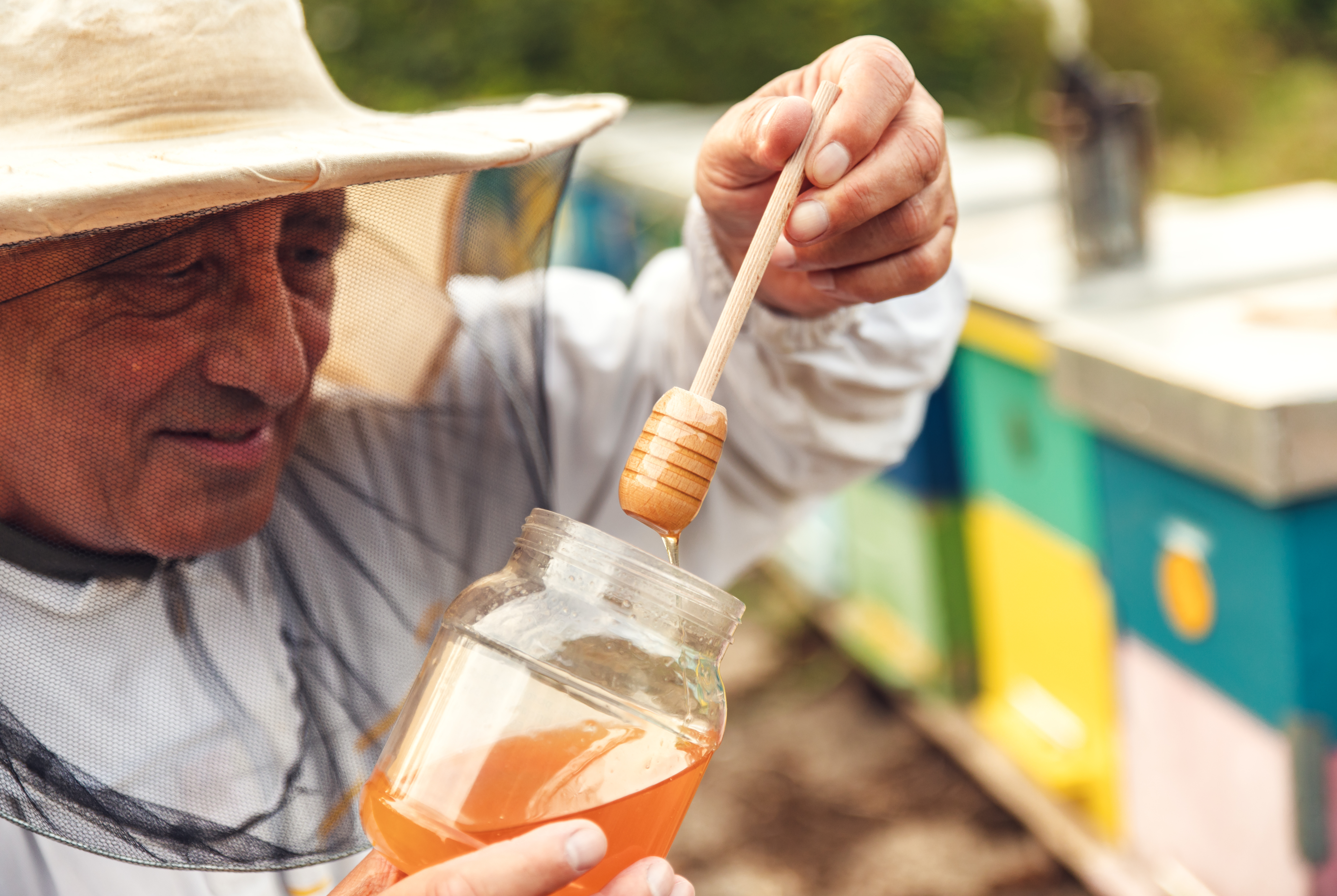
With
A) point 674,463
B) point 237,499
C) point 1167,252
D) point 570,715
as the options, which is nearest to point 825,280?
point 674,463

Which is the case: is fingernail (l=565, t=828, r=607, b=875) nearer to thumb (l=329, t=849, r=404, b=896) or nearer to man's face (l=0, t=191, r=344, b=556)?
thumb (l=329, t=849, r=404, b=896)

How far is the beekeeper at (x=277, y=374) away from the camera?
0.85m

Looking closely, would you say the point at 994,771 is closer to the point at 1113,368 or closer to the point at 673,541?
the point at 1113,368

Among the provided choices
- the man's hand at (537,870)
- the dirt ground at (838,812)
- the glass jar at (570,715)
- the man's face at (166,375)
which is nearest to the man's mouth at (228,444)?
the man's face at (166,375)

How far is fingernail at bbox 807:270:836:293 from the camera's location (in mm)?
957

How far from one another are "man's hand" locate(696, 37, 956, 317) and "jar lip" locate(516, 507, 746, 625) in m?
0.25

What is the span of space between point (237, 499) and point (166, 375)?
0.13m

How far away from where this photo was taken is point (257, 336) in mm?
914

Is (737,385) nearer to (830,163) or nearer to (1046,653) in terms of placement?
(830,163)

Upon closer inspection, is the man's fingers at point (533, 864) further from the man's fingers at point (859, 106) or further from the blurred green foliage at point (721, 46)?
the blurred green foliage at point (721, 46)

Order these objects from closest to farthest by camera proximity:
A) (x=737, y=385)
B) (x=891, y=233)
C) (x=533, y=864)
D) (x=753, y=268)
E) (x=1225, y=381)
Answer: (x=533, y=864)
(x=753, y=268)
(x=891, y=233)
(x=737, y=385)
(x=1225, y=381)

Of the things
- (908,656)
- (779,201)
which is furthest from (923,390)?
(908,656)

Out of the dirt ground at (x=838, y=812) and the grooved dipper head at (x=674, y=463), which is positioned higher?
the grooved dipper head at (x=674, y=463)

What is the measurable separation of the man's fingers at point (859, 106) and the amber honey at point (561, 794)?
411 mm
